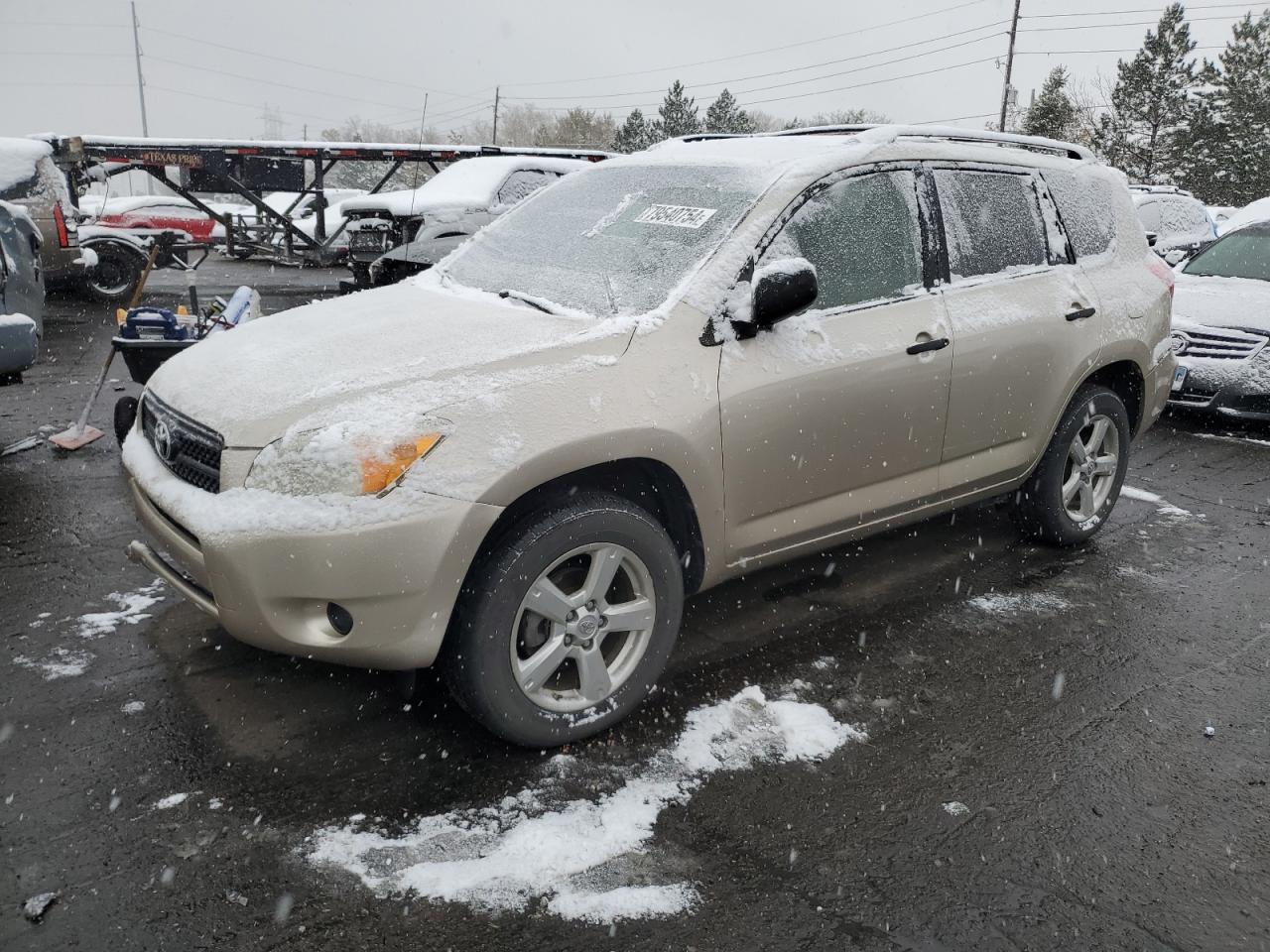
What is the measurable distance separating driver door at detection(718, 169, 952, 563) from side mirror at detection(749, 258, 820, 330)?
0.42 feet

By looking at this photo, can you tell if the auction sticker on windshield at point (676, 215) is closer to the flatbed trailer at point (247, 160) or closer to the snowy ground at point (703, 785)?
the snowy ground at point (703, 785)

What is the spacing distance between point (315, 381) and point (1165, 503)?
4.92 metres

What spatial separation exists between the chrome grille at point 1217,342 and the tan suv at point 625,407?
3.34m

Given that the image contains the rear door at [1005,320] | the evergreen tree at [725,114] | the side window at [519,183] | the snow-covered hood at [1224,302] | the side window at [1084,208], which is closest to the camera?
the rear door at [1005,320]

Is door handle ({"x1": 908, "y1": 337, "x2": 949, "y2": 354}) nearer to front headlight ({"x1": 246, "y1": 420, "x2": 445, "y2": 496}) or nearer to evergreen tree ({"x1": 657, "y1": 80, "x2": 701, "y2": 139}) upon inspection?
front headlight ({"x1": 246, "y1": 420, "x2": 445, "y2": 496})

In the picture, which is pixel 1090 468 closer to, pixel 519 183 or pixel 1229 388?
pixel 1229 388

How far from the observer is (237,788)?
280 cm

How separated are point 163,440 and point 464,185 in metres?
10.2

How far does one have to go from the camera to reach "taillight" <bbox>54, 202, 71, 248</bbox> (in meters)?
11.2

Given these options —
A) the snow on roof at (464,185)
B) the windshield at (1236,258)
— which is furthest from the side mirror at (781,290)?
the snow on roof at (464,185)

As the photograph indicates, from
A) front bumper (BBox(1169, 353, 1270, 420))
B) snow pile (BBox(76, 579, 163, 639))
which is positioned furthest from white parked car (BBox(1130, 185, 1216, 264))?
snow pile (BBox(76, 579, 163, 639))

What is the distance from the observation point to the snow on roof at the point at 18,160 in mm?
10969

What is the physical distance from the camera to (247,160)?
16688 mm

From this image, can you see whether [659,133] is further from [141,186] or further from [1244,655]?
[141,186]
